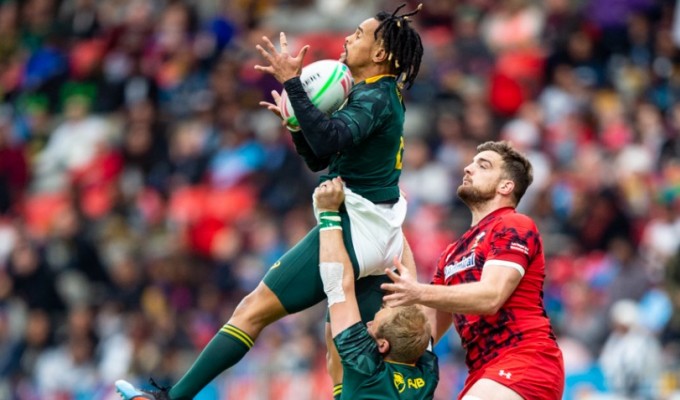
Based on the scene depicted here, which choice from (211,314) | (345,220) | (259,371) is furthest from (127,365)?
(345,220)

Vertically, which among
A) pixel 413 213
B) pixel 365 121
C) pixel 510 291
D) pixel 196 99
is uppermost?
pixel 196 99

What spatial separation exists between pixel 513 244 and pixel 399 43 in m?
1.19

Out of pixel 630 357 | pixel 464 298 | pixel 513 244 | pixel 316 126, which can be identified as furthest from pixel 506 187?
pixel 630 357

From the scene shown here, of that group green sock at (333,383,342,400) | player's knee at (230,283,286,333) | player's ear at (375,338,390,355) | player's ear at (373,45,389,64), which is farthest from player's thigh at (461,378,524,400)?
player's ear at (373,45,389,64)

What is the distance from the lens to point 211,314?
49.4 ft

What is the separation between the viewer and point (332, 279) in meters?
7.38

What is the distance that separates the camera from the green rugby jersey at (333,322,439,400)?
7066 mm

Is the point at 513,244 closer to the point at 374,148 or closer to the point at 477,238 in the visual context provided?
the point at 477,238

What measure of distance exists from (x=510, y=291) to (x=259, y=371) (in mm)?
6405

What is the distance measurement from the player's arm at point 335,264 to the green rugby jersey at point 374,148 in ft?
0.43

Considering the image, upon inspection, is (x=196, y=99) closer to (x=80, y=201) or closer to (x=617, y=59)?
(x=80, y=201)

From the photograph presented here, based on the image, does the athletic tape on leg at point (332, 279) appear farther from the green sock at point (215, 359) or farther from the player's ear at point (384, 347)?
the green sock at point (215, 359)

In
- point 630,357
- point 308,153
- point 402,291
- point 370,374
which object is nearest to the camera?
point 402,291

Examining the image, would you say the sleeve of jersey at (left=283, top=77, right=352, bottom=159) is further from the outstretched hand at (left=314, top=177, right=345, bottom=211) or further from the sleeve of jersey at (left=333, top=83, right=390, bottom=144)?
the outstretched hand at (left=314, top=177, right=345, bottom=211)
